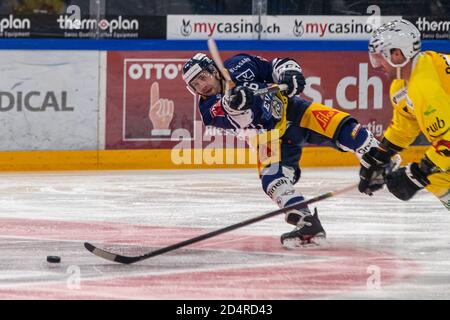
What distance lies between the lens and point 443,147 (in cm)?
568

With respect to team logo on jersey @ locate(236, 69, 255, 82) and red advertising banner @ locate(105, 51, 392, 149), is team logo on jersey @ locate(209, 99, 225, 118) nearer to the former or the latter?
team logo on jersey @ locate(236, 69, 255, 82)

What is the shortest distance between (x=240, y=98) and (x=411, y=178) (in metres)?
1.03

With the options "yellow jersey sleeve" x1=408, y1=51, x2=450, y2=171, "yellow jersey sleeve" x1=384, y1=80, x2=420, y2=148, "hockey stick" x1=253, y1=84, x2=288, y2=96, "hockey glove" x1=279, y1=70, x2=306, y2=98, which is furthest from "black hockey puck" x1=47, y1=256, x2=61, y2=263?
"yellow jersey sleeve" x1=408, y1=51, x2=450, y2=171

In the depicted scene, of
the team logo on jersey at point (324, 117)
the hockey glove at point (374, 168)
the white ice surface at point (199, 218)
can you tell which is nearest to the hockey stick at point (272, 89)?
the team logo on jersey at point (324, 117)

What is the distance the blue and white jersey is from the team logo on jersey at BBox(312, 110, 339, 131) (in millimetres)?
246

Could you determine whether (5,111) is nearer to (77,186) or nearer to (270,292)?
(77,186)

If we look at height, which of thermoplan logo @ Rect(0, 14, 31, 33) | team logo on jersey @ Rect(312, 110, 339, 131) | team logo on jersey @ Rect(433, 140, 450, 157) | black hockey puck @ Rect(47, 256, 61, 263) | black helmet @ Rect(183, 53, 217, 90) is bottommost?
black hockey puck @ Rect(47, 256, 61, 263)

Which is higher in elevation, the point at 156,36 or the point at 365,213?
the point at 156,36

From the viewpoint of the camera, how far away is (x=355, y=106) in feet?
34.9

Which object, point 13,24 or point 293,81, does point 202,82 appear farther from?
point 13,24

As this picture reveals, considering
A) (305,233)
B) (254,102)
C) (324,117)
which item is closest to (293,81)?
(254,102)

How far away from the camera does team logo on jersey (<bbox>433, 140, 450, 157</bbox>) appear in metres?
5.65

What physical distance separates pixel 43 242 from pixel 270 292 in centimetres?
183

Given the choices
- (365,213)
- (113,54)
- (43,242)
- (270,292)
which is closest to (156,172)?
(113,54)
